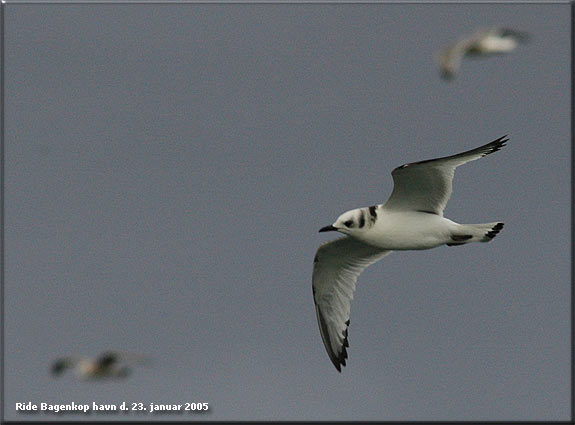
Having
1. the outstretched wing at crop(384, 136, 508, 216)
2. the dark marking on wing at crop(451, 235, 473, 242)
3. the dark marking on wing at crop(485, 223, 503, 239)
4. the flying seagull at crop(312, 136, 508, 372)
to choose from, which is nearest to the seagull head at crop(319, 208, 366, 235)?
the flying seagull at crop(312, 136, 508, 372)

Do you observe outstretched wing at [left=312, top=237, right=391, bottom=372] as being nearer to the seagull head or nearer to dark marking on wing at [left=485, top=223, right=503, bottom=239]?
the seagull head

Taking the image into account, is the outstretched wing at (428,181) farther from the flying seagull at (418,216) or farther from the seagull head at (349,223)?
the seagull head at (349,223)

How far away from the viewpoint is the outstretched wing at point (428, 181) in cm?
1074

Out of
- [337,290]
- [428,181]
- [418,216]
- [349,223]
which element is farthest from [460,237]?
[337,290]

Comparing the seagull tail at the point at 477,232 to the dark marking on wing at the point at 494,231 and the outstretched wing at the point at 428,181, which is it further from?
the outstretched wing at the point at 428,181

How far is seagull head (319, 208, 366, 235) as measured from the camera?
36.3ft

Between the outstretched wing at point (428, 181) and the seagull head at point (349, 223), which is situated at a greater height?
the outstretched wing at point (428, 181)

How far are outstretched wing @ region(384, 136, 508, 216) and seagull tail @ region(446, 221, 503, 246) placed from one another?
1.36 ft

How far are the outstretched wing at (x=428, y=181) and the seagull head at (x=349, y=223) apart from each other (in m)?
0.42

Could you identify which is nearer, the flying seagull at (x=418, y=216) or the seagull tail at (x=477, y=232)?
the flying seagull at (x=418, y=216)

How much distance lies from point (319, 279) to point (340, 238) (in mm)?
1043

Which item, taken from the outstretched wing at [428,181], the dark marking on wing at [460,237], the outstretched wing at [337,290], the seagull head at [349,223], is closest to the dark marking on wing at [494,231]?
the dark marking on wing at [460,237]

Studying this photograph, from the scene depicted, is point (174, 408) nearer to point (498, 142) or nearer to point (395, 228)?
point (395, 228)

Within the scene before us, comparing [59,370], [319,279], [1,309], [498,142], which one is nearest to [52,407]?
[59,370]
